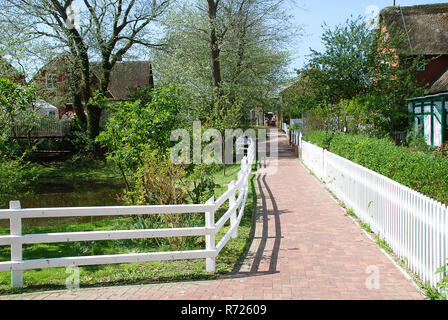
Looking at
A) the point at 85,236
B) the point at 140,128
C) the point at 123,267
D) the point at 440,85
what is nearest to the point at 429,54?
the point at 440,85

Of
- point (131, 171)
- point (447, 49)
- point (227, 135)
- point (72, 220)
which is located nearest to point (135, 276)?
point (131, 171)

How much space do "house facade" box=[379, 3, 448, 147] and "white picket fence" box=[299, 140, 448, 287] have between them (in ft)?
47.9

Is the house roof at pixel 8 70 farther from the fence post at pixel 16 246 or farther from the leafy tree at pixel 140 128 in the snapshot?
the fence post at pixel 16 246

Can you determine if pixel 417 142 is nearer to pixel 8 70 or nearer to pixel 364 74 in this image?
pixel 364 74

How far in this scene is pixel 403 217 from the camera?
6.64 metres

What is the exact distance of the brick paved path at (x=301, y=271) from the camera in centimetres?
541

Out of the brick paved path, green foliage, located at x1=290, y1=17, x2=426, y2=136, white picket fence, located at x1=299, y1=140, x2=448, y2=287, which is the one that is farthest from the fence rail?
white picket fence, located at x1=299, y1=140, x2=448, y2=287

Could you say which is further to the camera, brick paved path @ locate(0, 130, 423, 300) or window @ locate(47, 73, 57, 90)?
window @ locate(47, 73, 57, 90)

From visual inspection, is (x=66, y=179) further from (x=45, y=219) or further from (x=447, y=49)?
(x=447, y=49)

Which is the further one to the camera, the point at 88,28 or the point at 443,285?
the point at 88,28

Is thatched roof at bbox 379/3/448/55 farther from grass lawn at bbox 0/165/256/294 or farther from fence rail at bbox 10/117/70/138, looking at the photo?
grass lawn at bbox 0/165/256/294

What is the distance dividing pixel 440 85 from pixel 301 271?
21920 mm

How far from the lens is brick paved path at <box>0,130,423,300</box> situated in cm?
541

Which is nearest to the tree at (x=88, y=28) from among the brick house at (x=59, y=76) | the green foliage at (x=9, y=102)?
the brick house at (x=59, y=76)
